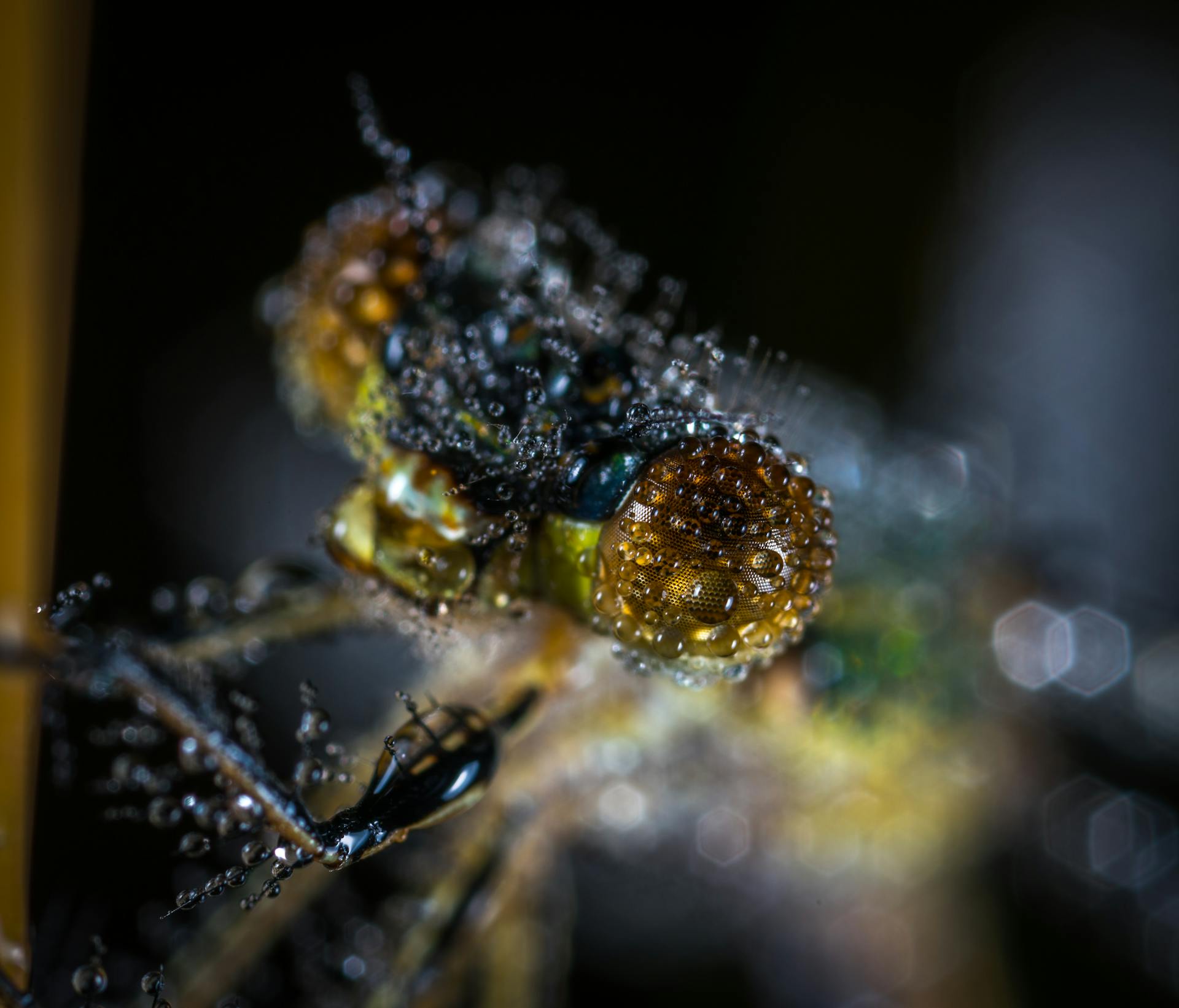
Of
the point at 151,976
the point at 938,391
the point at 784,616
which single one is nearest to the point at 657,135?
the point at 938,391

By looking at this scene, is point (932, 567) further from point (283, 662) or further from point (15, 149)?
point (15, 149)

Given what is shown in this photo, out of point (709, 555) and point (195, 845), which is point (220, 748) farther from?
point (709, 555)

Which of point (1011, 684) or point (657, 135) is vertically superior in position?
point (657, 135)

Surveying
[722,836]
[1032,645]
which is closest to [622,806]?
[722,836]

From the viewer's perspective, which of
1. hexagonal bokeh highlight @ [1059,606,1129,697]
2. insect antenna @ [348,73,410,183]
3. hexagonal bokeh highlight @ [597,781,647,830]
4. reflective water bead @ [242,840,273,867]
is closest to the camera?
reflective water bead @ [242,840,273,867]

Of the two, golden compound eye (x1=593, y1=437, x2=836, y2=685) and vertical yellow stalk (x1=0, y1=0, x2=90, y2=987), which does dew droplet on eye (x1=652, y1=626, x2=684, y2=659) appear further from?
vertical yellow stalk (x1=0, y1=0, x2=90, y2=987)

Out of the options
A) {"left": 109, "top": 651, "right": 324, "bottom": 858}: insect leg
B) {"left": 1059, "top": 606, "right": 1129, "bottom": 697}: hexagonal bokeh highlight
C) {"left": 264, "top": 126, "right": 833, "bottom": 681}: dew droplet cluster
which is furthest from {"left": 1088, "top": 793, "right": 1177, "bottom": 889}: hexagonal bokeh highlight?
{"left": 109, "top": 651, "right": 324, "bottom": 858}: insect leg
